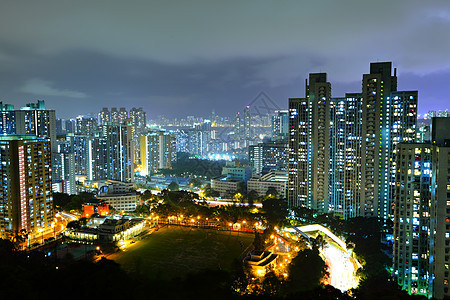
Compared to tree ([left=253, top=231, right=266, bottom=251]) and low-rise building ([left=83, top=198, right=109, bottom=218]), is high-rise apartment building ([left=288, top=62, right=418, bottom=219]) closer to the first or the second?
tree ([left=253, top=231, right=266, bottom=251])

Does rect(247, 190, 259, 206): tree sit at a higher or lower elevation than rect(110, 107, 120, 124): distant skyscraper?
lower

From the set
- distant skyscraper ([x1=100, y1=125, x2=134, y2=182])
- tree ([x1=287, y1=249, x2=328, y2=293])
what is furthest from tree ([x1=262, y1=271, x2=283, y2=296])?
distant skyscraper ([x1=100, y1=125, x2=134, y2=182])

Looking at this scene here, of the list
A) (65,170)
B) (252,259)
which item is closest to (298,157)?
(252,259)

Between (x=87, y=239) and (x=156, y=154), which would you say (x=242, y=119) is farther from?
(x=87, y=239)

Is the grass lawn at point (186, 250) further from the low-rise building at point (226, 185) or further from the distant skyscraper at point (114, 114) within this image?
the distant skyscraper at point (114, 114)

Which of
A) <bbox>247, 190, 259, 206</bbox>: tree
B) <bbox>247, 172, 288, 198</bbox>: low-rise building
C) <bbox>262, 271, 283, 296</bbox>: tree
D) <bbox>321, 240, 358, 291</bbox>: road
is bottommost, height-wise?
<bbox>321, 240, 358, 291</bbox>: road

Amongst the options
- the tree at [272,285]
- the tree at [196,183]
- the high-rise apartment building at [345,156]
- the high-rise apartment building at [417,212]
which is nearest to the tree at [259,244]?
the tree at [272,285]
